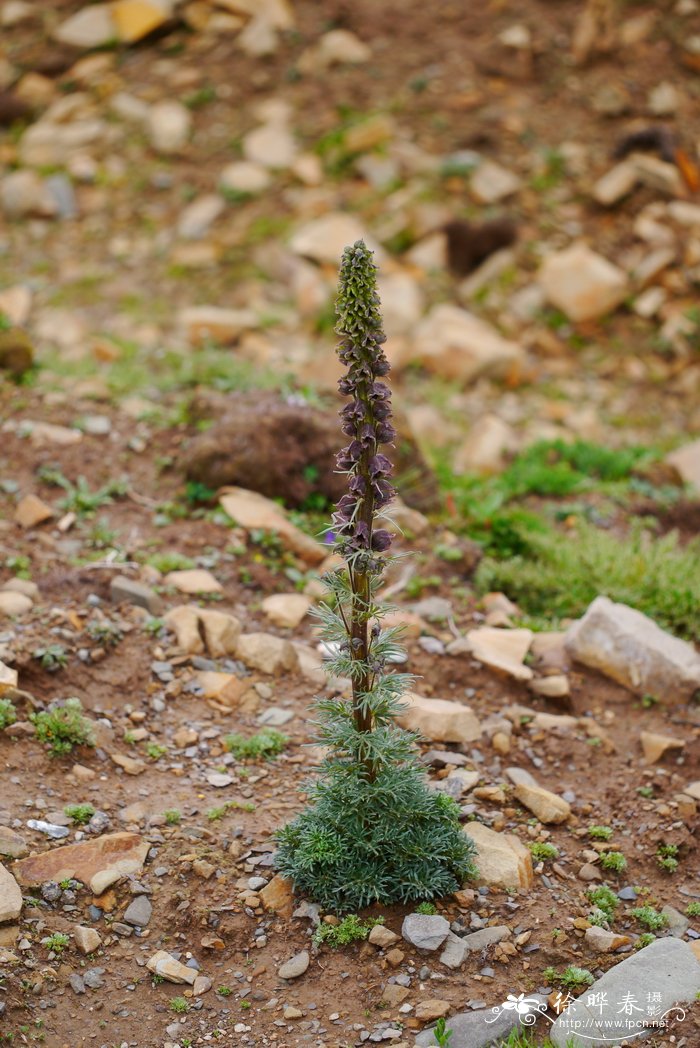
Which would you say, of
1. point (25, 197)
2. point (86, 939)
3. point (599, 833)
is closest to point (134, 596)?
point (86, 939)

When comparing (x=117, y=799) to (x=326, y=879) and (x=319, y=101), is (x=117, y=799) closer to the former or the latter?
(x=326, y=879)

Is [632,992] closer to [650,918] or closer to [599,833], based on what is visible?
[650,918]

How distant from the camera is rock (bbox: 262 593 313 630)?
5.53 meters

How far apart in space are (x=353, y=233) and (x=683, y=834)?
26.5ft

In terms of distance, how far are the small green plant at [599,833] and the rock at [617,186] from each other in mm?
8587

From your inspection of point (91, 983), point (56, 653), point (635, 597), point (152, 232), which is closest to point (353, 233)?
point (152, 232)

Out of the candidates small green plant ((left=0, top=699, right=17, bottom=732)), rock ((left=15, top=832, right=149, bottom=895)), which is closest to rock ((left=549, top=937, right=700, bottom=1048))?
rock ((left=15, top=832, right=149, bottom=895))

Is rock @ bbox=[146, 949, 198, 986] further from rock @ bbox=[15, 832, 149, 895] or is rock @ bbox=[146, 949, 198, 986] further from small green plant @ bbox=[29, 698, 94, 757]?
small green plant @ bbox=[29, 698, 94, 757]

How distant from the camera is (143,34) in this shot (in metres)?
13.1

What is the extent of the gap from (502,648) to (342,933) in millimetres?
2219

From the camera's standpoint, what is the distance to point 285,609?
5.57m

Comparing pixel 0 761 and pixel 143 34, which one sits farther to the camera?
pixel 143 34

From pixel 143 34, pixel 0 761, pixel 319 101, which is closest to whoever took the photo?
pixel 0 761

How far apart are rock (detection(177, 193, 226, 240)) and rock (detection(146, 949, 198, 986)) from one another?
363 inches
